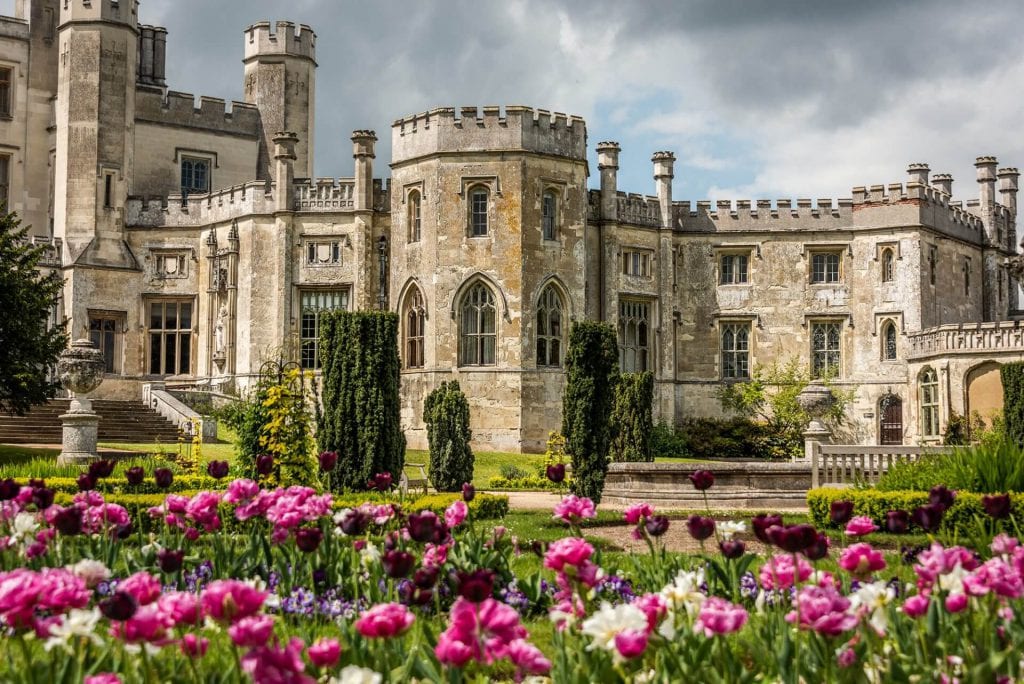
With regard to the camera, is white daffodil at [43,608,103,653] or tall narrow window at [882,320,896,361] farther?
tall narrow window at [882,320,896,361]

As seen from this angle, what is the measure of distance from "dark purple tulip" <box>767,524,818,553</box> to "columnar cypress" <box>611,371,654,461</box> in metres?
19.9

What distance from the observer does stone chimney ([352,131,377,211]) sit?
1406 inches

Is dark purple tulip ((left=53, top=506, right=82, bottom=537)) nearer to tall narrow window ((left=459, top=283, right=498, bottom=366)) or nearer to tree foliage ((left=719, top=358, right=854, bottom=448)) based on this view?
tall narrow window ((left=459, top=283, right=498, bottom=366))

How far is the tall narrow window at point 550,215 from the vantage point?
33719 millimetres

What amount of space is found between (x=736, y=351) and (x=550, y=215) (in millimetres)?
8666

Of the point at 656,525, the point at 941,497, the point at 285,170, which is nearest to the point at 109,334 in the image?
the point at 285,170

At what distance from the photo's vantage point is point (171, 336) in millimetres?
38531

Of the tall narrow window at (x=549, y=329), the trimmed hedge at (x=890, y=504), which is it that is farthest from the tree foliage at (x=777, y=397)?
the trimmed hedge at (x=890, y=504)

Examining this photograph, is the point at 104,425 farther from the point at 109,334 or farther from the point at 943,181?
the point at 943,181

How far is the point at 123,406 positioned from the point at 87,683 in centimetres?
3133

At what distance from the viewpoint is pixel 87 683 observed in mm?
4062

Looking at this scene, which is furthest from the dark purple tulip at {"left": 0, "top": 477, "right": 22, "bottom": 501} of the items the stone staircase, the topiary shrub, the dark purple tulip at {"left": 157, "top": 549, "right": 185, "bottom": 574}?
the stone staircase

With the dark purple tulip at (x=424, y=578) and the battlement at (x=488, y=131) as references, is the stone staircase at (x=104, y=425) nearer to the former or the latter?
the battlement at (x=488, y=131)

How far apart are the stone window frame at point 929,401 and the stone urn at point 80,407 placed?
23161 mm
